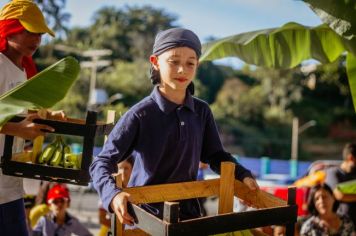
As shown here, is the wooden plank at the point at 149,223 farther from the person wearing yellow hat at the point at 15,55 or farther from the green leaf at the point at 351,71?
the green leaf at the point at 351,71

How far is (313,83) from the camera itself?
36000 millimetres

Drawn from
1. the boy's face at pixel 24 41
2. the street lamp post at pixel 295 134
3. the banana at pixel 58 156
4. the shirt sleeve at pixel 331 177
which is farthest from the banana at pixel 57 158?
the street lamp post at pixel 295 134

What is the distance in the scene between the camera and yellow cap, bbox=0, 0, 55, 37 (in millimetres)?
2096

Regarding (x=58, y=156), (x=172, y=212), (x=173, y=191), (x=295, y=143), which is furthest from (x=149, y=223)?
(x=295, y=143)

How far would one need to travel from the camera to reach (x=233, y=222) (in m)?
1.54

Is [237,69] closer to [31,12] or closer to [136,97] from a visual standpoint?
[136,97]

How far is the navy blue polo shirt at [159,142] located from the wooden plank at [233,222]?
0.97 ft

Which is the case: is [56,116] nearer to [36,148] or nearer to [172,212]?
[36,148]

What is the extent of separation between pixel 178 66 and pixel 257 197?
1.85ft

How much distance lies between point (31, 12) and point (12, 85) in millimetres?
311

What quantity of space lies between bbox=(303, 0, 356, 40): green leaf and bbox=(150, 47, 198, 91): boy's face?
659 millimetres

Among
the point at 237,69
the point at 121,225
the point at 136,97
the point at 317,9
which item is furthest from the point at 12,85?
the point at 237,69

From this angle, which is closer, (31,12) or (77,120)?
(31,12)

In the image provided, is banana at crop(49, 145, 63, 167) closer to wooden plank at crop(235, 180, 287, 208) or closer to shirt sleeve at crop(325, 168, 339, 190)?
wooden plank at crop(235, 180, 287, 208)
